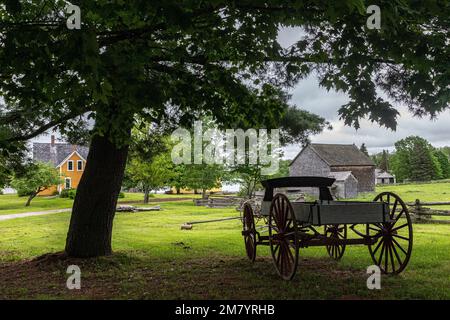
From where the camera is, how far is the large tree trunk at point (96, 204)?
9.67 m

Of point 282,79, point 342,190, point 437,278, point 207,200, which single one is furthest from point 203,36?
point 342,190

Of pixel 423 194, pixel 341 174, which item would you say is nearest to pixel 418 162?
pixel 423 194

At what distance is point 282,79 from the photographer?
9.82 meters

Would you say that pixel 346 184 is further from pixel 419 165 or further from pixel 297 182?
pixel 419 165

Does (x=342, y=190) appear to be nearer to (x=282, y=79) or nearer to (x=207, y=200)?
(x=207, y=200)

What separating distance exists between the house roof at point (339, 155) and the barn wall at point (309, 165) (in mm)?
566

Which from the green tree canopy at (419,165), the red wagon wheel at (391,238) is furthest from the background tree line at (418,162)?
the red wagon wheel at (391,238)

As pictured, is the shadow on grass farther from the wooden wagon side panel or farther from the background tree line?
the background tree line

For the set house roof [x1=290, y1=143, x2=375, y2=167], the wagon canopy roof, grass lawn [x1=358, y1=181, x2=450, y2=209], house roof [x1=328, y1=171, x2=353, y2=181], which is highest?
house roof [x1=290, y1=143, x2=375, y2=167]

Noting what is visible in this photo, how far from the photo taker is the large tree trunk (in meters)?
9.67

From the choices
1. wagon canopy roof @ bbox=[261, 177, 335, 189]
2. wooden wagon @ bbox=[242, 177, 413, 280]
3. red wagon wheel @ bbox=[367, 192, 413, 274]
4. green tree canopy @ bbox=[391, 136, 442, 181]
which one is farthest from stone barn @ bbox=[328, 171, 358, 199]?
green tree canopy @ bbox=[391, 136, 442, 181]

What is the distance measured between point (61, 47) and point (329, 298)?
4948 millimetres

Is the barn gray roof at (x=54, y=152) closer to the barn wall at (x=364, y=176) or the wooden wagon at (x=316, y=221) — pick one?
the barn wall at (x=364, y=176)

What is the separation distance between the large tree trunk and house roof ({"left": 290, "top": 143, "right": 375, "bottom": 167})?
45.9 m
